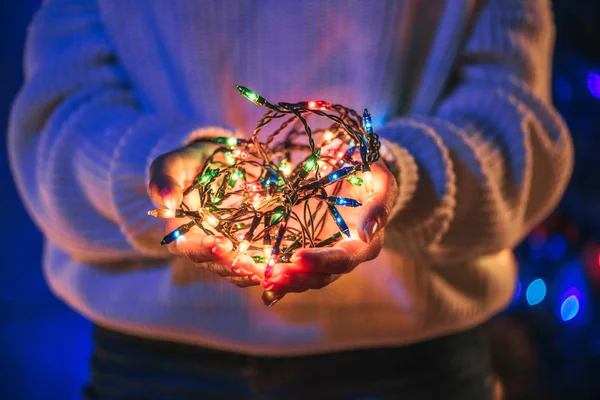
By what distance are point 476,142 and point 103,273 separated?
15.2 inches

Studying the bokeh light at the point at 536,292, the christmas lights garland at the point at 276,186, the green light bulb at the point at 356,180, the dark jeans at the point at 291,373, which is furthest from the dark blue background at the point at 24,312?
the bokeh light at the point at 536,292

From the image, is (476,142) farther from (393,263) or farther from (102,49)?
(102,49)

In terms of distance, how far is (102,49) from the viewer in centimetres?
64

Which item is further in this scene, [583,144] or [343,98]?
[583,144]

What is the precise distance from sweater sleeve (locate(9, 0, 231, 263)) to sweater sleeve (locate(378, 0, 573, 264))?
0.60ft

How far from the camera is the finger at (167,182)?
0.40m

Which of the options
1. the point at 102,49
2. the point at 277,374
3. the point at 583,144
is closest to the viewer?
the point at 277,374

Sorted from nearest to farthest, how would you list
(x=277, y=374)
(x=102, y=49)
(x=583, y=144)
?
(x=277, y=374)
(x=102, y=49)
(x=583, y=144)

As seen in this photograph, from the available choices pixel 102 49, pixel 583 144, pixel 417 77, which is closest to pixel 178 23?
pixel 102 49

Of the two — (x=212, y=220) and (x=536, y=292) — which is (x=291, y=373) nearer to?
(x=212, y=220)

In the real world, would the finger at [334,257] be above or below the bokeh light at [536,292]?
above

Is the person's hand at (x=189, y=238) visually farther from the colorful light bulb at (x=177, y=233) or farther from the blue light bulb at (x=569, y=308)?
the blue light bulb at (x=569, y=308)

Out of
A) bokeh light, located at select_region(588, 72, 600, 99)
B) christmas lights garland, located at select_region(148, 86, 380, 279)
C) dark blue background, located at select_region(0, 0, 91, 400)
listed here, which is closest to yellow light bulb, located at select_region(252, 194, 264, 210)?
christmas lights garland, located at select_region(148, 86, 380, 279)

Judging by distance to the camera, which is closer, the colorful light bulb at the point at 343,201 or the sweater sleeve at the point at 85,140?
the colorful light bulb at the point at 343,201
